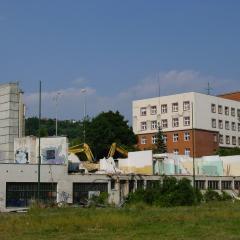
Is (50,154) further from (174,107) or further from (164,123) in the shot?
(164,123)

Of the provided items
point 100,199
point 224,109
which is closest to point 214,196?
point 100,199

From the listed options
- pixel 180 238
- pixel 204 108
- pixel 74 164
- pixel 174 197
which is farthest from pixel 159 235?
pixel 204 108

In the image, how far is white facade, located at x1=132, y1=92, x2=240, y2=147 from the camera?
116 meters

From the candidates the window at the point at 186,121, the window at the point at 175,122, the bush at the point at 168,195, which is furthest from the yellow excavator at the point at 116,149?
the bush at the point at 168,195

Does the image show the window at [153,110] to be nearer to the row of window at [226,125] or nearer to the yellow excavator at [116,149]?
the row of window at [226,125]

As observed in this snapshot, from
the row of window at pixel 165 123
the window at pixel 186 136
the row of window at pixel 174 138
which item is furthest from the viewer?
the row of window at pixel 165 123

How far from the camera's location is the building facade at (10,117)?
78.7 meters

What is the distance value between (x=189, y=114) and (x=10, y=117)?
47.1 m

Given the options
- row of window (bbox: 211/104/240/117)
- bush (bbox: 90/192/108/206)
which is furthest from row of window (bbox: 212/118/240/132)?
bush (bbox: 90/192/108/206)

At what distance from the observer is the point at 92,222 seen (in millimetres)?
32625

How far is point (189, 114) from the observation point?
117 metres

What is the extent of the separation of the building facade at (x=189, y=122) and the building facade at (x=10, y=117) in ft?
129

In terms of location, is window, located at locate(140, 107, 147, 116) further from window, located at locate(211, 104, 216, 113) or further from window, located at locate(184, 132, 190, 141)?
window, located at locate(211, 104, 216, 113)

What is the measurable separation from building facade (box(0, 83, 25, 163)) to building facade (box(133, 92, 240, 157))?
1553 inches
